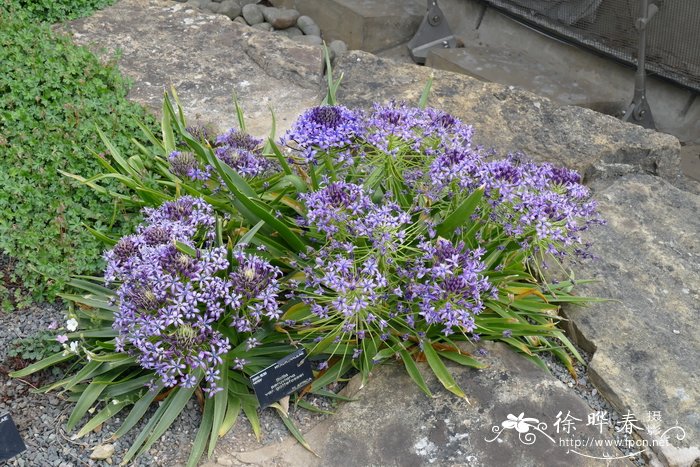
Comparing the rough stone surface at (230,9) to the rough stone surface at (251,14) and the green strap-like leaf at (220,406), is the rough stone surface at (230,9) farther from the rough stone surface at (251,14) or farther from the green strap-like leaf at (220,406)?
the green strap-like leaf at (220,406)

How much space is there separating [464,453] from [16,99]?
2.95 meters

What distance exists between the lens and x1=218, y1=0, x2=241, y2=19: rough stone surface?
7727mm

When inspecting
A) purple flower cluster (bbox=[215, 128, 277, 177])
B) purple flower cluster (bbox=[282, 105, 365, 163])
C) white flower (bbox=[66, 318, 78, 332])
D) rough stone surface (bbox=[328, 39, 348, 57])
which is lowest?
rough stone surface (bbox=[328, 39, 348, 57])

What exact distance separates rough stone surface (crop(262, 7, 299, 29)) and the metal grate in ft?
8.19

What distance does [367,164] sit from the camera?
2.98 m

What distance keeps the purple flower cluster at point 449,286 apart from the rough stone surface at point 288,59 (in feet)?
7.43

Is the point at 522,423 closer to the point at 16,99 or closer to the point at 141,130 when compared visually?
the point at 141,130

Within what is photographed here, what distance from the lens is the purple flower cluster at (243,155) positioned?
10.6ft

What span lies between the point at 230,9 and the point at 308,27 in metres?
0.87

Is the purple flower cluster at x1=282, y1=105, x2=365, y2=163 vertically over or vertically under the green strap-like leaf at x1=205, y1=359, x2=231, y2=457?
over

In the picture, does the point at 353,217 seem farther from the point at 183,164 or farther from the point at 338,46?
the point at 338,46

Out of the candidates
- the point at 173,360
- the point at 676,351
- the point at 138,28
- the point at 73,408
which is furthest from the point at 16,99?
the point at 676,351

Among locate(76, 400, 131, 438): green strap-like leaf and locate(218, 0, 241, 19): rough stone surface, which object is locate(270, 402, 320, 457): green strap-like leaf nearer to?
locate(76, 400, 131, 438): green strap-like leaf

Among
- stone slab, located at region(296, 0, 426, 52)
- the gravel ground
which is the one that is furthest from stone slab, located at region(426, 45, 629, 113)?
the gravel ground
